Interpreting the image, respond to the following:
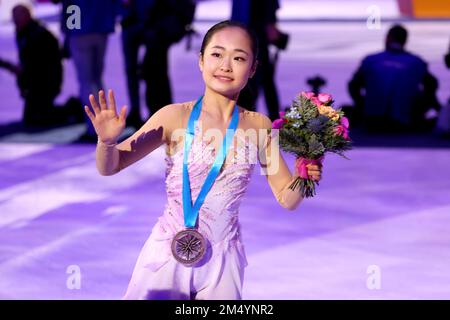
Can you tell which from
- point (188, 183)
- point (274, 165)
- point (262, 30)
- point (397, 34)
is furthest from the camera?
point (397, 34)

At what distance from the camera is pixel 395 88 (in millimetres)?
9812

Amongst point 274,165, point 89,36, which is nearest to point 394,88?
point 89,36

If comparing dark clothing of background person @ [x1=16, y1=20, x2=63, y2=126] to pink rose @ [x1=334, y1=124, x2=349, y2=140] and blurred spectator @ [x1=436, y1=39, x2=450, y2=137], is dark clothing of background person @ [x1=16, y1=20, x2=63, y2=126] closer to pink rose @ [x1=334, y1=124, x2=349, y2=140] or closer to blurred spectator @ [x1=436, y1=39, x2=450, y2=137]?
blurred spectator @ [x1=436, y1=39, x2=450, y2=137]

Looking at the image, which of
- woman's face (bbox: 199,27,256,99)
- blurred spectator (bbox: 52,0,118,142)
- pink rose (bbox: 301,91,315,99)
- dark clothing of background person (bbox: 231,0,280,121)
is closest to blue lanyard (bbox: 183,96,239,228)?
woman's face (bbox: 199,27,256,99)

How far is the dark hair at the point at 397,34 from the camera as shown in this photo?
9500 mm

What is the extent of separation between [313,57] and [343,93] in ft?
11.4

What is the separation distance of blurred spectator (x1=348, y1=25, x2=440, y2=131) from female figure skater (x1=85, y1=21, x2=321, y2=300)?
627cm

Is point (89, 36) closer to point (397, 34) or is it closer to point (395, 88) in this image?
point (397, 34)

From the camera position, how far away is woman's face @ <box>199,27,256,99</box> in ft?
11.4

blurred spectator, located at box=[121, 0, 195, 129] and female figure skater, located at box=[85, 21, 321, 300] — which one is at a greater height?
female figure skater, located at box=[85, 21, 321, 300]

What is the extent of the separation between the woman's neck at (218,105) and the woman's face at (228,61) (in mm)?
20

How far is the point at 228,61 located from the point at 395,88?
21.4ft
